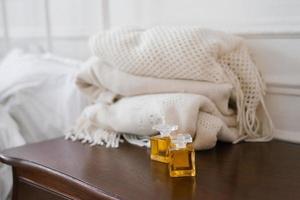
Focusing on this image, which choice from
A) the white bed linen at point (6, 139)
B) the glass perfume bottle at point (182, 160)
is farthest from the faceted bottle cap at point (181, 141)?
the white bed linen at point (6, 139)

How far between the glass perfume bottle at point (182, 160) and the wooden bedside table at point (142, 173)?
15 millimetres

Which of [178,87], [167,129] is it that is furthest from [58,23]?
[167,129]

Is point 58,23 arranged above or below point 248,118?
above

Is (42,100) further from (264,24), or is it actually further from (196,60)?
(264,24)

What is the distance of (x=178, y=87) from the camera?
833 mm

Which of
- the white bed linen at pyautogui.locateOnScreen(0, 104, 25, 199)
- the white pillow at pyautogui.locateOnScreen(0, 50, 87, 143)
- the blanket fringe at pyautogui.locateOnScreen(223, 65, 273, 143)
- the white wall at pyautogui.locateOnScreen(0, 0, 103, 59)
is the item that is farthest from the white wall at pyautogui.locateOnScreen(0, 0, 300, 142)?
the white bed linen at pyautogui.locateOnScreen(0, 104, 25, 199)

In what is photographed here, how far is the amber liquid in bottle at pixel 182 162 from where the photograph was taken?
0.64m

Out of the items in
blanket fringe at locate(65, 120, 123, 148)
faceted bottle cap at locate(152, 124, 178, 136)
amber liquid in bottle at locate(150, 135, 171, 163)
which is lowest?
blanket fringe at locate(65, 120, 123, 148)

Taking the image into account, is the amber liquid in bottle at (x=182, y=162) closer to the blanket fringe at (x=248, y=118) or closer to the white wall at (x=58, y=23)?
the blanket fringe at (x=248, y=118)

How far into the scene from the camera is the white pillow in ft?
3.50

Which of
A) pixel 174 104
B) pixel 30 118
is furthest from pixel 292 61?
pixel 30 118

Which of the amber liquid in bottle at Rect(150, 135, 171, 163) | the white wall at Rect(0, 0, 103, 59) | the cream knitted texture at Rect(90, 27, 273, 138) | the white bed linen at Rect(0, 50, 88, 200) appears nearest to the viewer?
the amber liquid in bottle at Rect(150, 135, 171, 163)

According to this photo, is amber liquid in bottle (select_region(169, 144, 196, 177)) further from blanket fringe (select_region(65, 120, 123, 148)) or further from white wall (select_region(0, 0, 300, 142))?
white wall (select_region(0, 0, 300, 142))

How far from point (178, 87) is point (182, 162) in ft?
0.75
